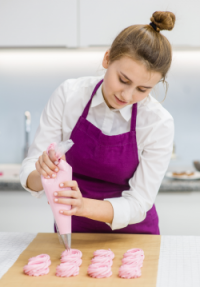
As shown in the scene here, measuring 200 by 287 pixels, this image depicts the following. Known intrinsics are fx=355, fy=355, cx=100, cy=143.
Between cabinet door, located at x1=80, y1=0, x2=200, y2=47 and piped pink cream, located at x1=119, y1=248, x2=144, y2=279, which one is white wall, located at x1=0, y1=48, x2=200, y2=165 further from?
piped pink cream, located at x1=119, y1=248, x2=144, y2=279

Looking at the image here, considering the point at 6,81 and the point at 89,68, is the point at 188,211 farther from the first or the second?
the point at 6,81

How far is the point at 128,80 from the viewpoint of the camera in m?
1.10

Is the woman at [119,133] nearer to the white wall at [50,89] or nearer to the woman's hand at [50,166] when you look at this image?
the woman's hand at [50,166]

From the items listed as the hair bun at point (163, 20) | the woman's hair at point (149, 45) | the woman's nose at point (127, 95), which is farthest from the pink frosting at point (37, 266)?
the hair bun at point (163, 20)

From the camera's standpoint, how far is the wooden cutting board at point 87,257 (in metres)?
0.93

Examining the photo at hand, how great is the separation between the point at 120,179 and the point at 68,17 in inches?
53.3

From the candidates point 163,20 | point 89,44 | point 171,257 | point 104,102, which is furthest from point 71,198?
point 89,44

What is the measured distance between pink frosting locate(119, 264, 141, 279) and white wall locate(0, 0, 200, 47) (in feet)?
5.48

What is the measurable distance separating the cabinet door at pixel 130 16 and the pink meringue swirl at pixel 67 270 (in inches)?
63.8

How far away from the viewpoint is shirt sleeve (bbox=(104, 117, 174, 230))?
1.21 m

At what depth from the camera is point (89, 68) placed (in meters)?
2.71

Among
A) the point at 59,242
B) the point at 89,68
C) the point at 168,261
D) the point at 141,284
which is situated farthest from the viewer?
the point at 89,68

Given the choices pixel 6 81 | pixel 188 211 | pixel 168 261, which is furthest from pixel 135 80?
pixel 6 81

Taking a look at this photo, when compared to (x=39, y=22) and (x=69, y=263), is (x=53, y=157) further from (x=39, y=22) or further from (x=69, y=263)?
(x=39, y=22)
